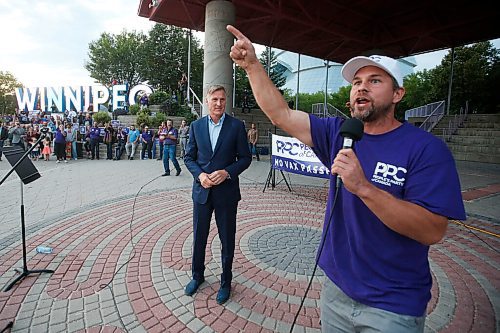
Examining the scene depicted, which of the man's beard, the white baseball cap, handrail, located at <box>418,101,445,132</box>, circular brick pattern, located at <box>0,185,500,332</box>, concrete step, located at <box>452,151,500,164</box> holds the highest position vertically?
handrail, located at <box>418,101,445,132</box>

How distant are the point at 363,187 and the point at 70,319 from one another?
306 cm

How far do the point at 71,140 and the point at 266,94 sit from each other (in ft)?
51.1

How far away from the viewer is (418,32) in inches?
641

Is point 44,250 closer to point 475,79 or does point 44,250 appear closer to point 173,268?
point 173,268

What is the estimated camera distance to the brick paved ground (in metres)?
2.79

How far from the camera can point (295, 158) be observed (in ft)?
23.4

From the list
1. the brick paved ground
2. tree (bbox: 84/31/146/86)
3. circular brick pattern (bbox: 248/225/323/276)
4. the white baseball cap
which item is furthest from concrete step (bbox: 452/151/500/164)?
→ tree (bbox: 84/31/146/86)

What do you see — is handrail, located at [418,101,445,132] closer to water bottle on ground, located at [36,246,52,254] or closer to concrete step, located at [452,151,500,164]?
concrete step, located at [452,151,500,164]

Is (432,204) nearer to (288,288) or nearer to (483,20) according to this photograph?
(288,288)

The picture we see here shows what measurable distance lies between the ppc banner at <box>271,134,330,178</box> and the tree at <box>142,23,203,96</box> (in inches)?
1247

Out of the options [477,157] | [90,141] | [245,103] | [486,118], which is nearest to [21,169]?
[90,141]

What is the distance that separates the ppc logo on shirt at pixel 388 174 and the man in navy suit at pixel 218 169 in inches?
71.4

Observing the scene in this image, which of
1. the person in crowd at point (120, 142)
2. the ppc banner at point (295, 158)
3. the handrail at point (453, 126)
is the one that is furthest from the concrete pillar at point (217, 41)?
the handrail at point (453, 126)

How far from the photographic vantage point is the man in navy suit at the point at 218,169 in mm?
Result: 3049
